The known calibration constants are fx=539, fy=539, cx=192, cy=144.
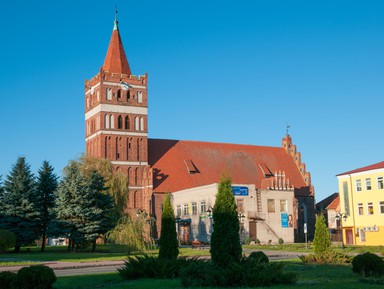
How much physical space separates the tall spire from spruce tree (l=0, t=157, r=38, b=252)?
85.7ft

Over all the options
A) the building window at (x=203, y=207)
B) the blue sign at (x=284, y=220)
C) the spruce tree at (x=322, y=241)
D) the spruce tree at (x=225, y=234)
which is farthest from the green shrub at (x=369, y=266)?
the blue sign at (x=284, y=220)

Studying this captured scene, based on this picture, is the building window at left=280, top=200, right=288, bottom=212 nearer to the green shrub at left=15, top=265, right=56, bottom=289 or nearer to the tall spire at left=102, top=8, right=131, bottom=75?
the tall spire at left=102, top=8, right=131, bottom=75

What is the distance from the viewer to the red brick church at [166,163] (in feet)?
211

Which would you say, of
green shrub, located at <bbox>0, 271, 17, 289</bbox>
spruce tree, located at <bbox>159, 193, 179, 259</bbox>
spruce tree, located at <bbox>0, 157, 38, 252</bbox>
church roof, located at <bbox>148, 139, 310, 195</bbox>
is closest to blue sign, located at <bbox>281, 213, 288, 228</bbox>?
church roof, located at <bbox>148, 139, 310, 195</bbox>

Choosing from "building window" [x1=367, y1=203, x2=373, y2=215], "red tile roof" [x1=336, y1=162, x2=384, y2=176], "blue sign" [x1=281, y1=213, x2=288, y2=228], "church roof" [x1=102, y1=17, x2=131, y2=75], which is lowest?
"blue sign" [x1=281, y1=213, x2=288, y2=228]

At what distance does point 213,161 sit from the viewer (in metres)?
72.6

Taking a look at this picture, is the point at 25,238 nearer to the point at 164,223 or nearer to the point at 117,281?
the point at 164,223

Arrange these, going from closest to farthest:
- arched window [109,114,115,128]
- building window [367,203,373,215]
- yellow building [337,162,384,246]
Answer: yellow building [337,162,384,246] < building window [367,203,373,215] < arched window [109,114,115,128]

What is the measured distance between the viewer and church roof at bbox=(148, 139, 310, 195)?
69.1 meters

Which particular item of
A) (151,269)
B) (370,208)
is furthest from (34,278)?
(370,208)

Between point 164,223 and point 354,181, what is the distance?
35.1m

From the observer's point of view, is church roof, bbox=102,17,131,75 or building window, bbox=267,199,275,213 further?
church roof, bbox=102,17,131,75

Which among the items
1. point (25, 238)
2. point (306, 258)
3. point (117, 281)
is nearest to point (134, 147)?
point (25, 238)

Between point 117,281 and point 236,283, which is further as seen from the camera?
point 117,281
